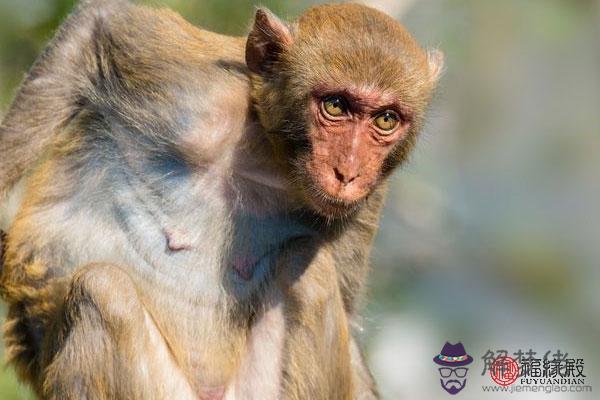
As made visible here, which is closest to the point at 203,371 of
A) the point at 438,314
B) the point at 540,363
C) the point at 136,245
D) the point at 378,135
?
the point at 136,245

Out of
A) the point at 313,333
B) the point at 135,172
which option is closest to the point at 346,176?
the point at 313,333

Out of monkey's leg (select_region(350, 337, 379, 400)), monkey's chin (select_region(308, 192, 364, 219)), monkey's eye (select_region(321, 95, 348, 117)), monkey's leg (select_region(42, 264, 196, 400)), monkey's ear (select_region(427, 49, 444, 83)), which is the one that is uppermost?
monkey's ear (select_region(427, 49, 444, 83))

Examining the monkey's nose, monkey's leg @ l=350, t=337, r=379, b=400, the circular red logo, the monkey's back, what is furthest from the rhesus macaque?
the circular red logo

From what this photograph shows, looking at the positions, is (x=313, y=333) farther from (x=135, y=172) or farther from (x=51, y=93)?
(x=51, y=93)

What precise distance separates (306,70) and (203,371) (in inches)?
79.9

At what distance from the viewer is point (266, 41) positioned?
755cm

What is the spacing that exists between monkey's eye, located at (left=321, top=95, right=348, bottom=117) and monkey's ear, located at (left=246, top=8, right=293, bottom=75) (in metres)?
0.46

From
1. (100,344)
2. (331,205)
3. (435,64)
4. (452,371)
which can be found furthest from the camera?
(452,371)

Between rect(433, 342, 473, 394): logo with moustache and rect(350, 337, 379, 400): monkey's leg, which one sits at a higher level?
rect(433, 342, 473, 394): logo with moustache

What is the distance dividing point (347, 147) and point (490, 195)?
34.7 ft

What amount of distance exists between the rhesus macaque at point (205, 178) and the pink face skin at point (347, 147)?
14 millimetres

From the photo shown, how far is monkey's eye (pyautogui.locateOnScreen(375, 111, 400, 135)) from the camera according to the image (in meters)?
7.45

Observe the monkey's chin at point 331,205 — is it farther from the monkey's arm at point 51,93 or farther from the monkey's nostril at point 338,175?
the monkey's arm at point 51,93

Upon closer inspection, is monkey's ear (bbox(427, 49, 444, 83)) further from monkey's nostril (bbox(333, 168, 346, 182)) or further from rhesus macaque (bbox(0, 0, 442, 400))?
monkey's nostril (bbox(333, 168, 346, 182))
